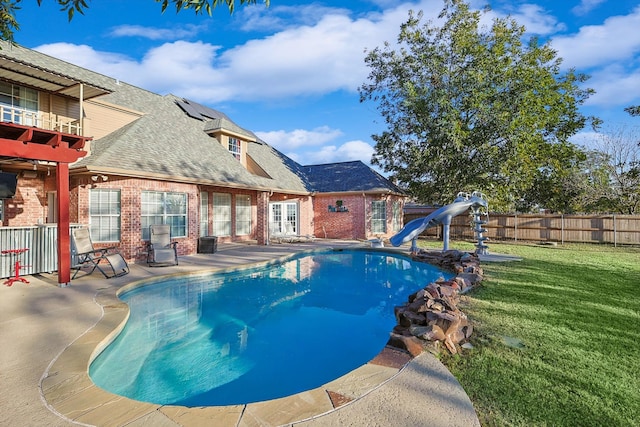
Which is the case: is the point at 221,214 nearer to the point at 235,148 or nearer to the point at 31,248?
the point at 235,148

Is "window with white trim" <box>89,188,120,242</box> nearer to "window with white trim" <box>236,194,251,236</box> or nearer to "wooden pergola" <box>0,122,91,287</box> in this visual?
"wooden pergola" <box>0,122,91,287</box>

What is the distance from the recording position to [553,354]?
3709mm

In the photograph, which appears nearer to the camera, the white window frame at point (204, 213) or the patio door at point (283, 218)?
the white window frame at point (204, 213)

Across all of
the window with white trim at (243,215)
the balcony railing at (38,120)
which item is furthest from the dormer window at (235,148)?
the balcony railing at (38,120)

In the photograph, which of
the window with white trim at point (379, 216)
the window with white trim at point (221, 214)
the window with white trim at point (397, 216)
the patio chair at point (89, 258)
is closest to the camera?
the patio chair at point (89, 258)

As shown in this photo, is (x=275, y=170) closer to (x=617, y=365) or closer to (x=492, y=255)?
(x=492, y=255)

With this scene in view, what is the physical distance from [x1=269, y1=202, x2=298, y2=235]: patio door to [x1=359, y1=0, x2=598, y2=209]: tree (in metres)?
6.08

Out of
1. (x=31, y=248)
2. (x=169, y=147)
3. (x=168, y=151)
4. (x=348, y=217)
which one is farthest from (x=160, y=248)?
(x=348, y=217)

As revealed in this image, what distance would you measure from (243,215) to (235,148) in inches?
144

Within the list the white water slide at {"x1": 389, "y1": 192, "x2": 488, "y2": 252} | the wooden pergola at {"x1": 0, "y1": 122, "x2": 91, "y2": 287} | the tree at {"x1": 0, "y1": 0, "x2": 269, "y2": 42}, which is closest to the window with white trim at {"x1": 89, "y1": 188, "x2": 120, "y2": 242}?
the wooden pergola at {"x1": 0, "y1": 122, "x2": 91, "y2": 287}

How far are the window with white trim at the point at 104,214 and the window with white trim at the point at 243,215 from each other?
6.29 m

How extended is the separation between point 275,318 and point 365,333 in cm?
180

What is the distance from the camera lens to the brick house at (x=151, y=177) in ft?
32.4

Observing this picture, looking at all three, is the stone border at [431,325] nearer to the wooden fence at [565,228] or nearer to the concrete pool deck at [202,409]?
the concrete pool deck at [202,409]
